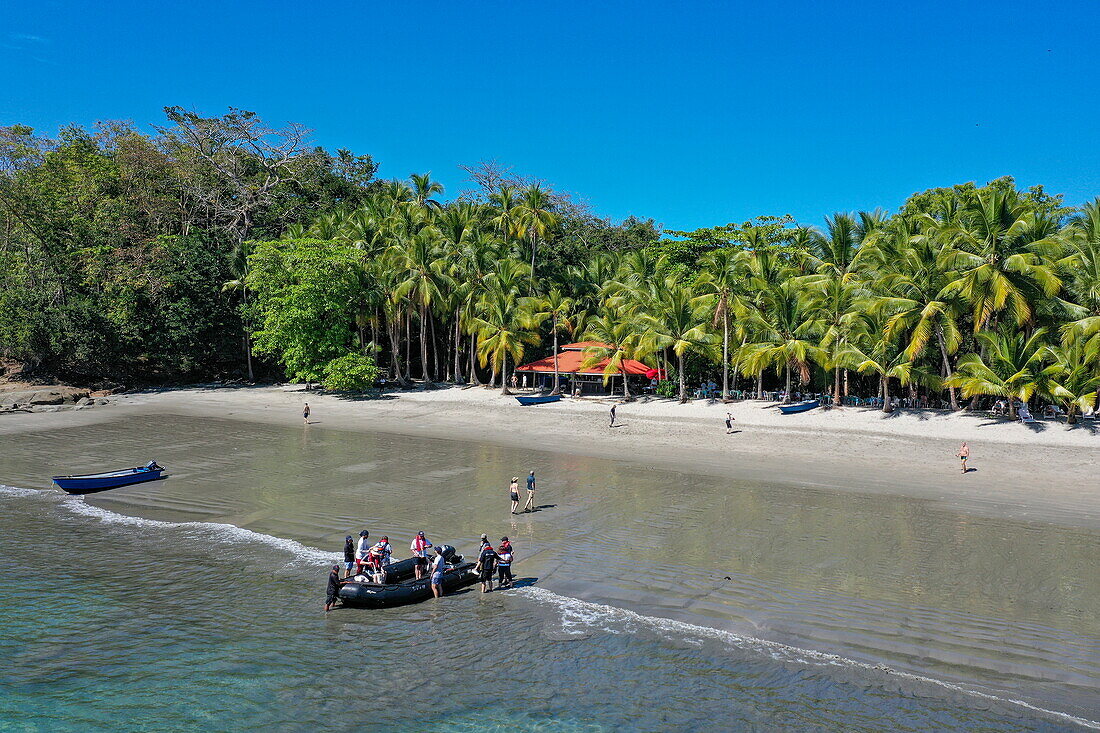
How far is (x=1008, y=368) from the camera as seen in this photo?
27812 millimetres

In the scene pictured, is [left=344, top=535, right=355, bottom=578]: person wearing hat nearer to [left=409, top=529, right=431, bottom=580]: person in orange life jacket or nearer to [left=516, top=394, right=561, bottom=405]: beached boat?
[left=409, top=529, right=431, bottom=580]: person in orange life jacket

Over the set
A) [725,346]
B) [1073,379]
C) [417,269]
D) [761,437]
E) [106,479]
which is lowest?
[106,479]

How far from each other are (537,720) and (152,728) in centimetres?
543

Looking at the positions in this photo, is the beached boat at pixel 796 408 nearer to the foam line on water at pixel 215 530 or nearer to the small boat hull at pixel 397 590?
the small boat hull at pixel 397 590

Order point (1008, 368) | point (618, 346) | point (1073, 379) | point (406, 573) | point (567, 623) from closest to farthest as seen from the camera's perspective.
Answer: point (567, 623)
point (406, 573)
point (1073, 379)
point (1008, 368)
point (618, 346)

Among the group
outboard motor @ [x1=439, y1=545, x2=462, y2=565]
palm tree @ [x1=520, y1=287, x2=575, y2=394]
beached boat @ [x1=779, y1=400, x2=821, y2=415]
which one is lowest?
outboard motor @ [x1=439, y1=545, x2=462, y2=565]

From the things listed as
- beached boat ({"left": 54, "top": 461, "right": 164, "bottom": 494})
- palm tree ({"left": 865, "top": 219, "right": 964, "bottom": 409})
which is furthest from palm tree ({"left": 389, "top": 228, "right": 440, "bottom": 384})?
palm tree ({"left": 865, "top": 219, "right": 964, "bottom": 409})

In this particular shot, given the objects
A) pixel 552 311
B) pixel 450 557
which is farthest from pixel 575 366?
pixel 450 557

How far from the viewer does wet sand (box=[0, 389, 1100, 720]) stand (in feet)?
38.1

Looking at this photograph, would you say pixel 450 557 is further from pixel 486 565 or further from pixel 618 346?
pixel 618 346

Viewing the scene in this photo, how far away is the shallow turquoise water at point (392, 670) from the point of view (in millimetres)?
9492

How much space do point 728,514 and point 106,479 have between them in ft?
67.0

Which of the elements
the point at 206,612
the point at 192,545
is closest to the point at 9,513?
the point at 192,545

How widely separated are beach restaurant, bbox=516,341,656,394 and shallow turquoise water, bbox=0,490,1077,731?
28.2 meters
